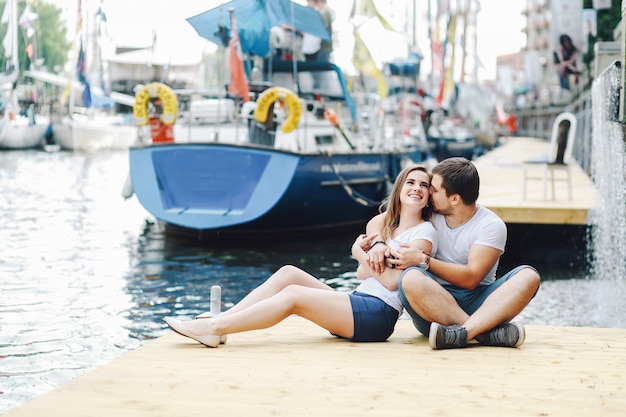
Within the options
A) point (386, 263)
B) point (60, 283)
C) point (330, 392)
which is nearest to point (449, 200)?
point (386, 263)

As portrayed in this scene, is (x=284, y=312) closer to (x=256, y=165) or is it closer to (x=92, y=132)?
(x=256, y=165)

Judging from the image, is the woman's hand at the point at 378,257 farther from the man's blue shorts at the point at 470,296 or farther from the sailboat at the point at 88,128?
the sailboat at the point at 88,128

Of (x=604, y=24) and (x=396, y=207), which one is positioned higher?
(x=604, y=24)

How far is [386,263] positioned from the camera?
547 cm

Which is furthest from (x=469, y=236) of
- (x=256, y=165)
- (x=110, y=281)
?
(x=256, y=165)

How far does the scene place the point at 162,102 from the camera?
14.9 m

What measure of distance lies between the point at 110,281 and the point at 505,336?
6.68 meters

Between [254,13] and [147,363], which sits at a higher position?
[254,13]

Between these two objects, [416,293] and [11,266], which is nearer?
[416,293]

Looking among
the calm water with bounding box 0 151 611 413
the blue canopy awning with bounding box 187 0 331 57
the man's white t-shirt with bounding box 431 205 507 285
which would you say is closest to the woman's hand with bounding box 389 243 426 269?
the man's white t-shirt with bounding box 431 205 507 285

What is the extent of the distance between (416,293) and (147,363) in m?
1.52

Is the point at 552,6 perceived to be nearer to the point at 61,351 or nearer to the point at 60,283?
the point at 60,283

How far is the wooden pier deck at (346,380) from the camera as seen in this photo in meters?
4.11

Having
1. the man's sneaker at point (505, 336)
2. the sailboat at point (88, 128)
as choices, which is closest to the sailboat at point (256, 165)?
the man's sneaker at point (505, 336)
